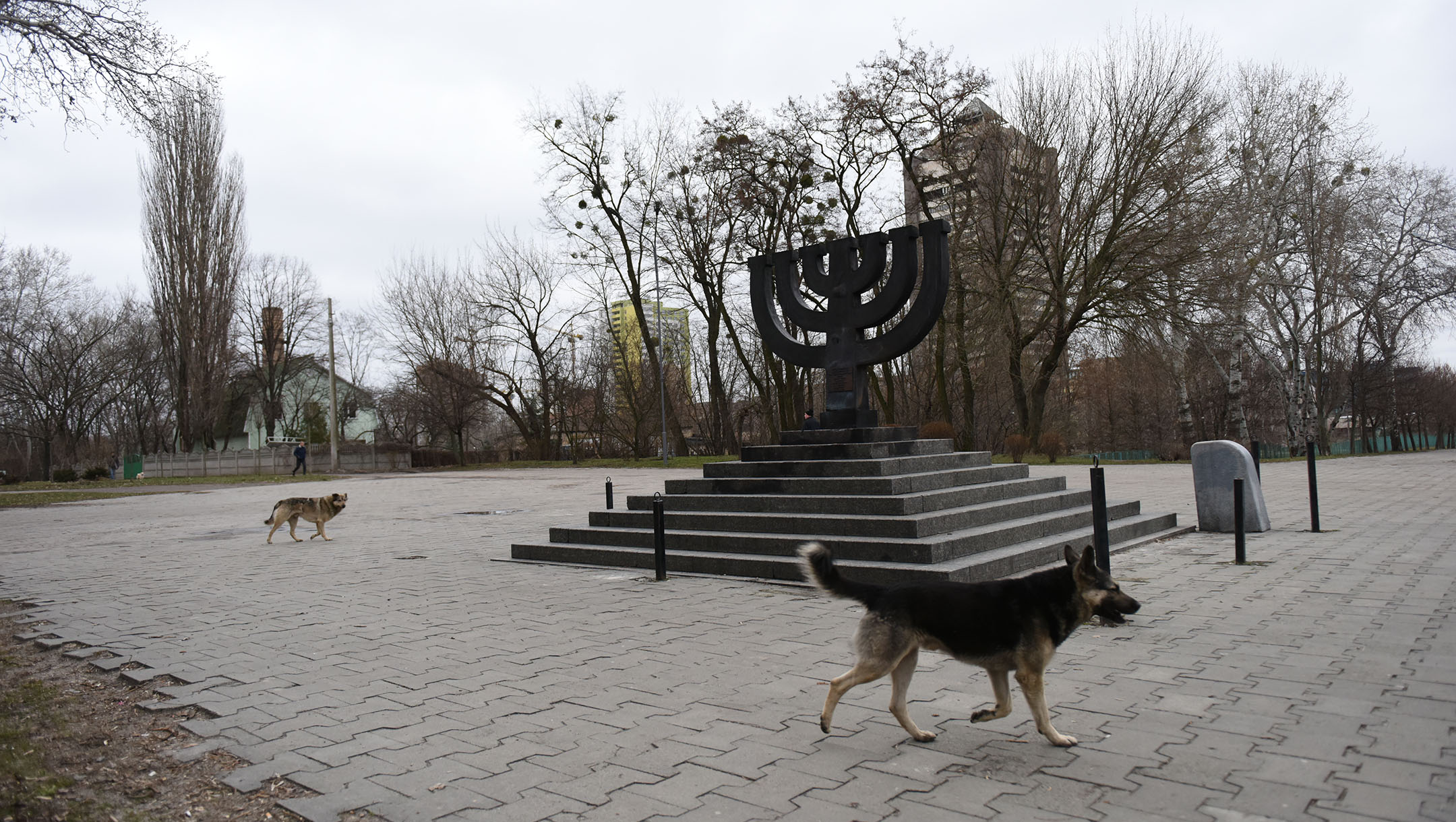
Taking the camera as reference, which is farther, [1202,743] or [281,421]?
[281,421]

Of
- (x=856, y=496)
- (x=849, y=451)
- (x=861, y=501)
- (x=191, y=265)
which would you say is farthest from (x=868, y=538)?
(x=191, y=265)

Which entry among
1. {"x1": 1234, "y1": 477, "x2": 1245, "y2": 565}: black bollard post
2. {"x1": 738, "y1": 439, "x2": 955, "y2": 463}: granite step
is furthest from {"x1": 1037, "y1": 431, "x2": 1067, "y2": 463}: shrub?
{"x1": 1234, "y1": 477, "x2": 1245, "y2": 565}: black bollard post

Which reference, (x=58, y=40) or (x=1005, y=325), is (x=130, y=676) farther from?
(x=1005, y=325)

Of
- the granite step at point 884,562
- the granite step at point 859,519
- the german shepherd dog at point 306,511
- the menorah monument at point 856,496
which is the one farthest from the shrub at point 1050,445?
the german shepherd dog at point 306,511

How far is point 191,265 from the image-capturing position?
149 ft

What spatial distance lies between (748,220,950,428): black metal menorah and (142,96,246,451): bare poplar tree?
4478 cm

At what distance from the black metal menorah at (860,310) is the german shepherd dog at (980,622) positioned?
6.63 m

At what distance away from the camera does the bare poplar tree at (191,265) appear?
149 feet

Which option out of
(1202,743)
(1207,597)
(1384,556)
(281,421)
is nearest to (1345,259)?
(1384,556)

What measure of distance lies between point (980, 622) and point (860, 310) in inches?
304

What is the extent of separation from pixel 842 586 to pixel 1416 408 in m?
63.1

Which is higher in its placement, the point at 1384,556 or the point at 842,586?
the point at 842,586

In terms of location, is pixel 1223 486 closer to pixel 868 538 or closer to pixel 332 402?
pixel 868 538

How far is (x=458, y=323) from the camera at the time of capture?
46.2 meters
